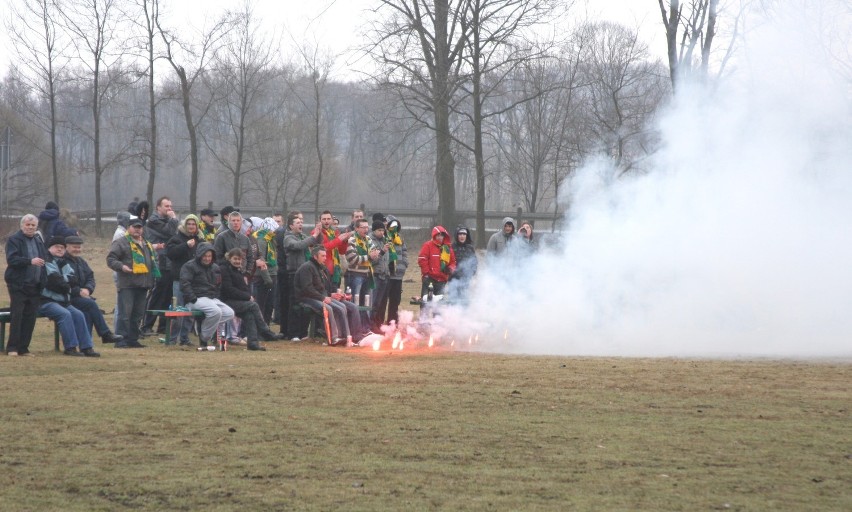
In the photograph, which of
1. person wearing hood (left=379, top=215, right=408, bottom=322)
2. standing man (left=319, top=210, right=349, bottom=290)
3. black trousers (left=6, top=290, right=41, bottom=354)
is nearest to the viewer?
black trousers (left=6, top=290, right=41, bottom=354)

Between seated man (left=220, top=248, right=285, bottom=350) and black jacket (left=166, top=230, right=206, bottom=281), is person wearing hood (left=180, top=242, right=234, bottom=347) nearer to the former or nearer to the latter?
seated man (left=220, top=248, right=285, bottom=350)

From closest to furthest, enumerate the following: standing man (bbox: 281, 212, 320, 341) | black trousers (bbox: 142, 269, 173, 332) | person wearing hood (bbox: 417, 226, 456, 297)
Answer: black trousers (bbox: 142, 269, 173, 332) → standing man (bbox: 281, 212, 320, 341) → person wearing hood (bbox: 417, 226, 456, 297)

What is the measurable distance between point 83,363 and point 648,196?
11.4m

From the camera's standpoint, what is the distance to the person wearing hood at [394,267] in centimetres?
1983

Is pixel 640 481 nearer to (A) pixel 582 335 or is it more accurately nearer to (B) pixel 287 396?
(B) pixel 287 396

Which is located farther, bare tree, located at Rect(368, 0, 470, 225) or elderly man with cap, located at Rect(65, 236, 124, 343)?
bare tree, located at Rect(368, 0, 470, 225)

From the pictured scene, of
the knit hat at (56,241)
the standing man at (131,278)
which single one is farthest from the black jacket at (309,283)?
the knit hat at (56,241)

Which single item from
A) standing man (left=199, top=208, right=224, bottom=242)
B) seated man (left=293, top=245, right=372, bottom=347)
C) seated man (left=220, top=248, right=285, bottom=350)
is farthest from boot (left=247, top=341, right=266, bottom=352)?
standing man (left=199, top=208, right=224, bottom=242)

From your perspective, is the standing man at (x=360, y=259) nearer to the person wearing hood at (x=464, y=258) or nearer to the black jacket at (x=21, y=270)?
the person wearing hood at (x=464, y=258)

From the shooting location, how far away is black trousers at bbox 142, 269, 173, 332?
18141mm

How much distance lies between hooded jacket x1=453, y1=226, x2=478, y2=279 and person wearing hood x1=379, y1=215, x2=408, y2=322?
3.96 feet

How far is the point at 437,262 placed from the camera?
20344 mm

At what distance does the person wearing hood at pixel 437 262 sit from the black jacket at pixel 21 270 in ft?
26.2

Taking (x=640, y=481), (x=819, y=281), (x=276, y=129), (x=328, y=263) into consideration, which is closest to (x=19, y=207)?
(x=276, y=129)
